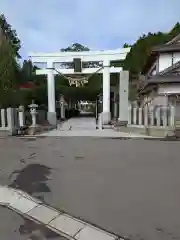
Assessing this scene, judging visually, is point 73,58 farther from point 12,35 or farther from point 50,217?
point 50,217

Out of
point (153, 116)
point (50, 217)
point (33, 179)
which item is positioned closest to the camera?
point (50, 217)

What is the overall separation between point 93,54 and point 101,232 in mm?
18909

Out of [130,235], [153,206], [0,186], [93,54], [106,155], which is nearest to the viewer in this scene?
[130,235]

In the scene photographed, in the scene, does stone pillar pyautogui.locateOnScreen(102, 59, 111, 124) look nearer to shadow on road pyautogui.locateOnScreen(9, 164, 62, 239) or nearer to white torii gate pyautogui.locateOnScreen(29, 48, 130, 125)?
white torii gate pyautogui.locateOnScreen(29, 48, 130, 125)

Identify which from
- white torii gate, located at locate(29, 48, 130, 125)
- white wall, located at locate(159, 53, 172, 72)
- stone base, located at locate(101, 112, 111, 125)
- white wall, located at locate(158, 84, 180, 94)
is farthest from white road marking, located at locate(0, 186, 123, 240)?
white wall, located at locate(159, 53, 172, 72)

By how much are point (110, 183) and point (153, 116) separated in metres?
8.76

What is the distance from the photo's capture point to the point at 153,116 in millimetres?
13867

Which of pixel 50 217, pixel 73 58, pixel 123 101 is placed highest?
pixel 73 58

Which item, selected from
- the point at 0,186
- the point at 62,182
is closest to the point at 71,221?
the point at 62,182

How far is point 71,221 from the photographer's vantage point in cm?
400

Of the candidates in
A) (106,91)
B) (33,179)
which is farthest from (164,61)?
(33,179)

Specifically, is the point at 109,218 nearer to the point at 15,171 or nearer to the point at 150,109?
the point at 15,171

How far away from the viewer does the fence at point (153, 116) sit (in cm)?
1332

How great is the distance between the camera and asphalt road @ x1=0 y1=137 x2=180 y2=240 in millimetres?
3977
